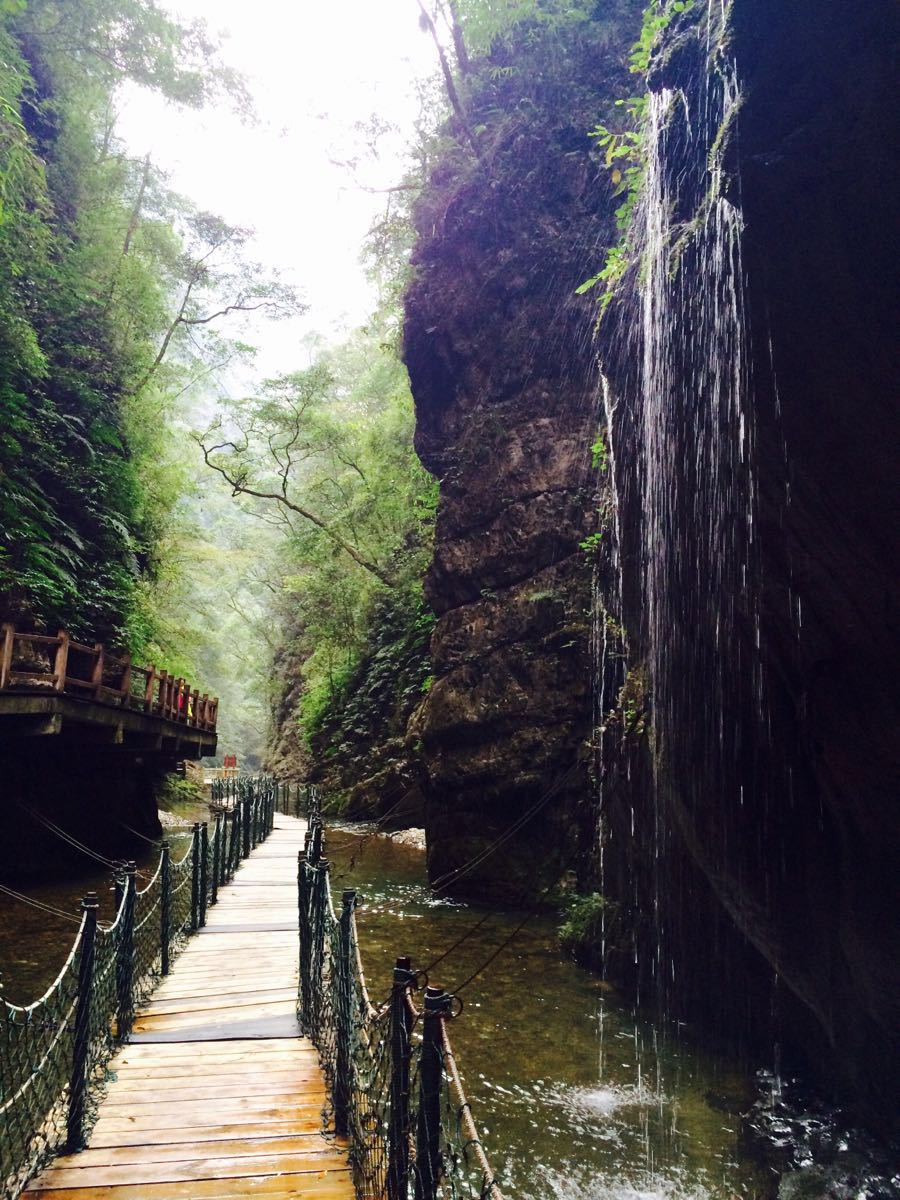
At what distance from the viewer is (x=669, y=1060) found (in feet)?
23.5

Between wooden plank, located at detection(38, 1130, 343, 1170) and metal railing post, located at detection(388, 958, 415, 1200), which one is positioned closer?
metal railing post, located at detection(388, 958, 415, 1200)

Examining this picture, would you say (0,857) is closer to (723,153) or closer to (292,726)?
(723,153)

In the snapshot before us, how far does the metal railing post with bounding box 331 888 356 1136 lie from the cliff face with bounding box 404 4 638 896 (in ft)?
28.1

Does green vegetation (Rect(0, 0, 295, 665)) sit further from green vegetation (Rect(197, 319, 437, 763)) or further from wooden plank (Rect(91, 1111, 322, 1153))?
wooden plank (Rect(91, 1111, 322, 1153))

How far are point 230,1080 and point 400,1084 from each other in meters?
2.73

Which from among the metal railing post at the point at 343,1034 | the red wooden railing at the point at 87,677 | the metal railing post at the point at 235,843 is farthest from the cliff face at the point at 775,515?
the red wooden railing at the point at 87,677

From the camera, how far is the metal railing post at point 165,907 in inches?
287

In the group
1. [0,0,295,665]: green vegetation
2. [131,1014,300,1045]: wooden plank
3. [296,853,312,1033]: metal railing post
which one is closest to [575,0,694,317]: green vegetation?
[296,853,312,1033]: metal railing post

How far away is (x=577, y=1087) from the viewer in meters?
6.66

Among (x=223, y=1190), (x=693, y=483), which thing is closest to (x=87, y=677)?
(x=223, y=1190)

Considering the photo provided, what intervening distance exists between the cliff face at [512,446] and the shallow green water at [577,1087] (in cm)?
325

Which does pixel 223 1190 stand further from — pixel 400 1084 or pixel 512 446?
pixel 512 446

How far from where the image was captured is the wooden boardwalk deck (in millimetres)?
3820

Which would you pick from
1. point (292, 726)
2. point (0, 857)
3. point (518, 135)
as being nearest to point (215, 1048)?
point (0, 857)
